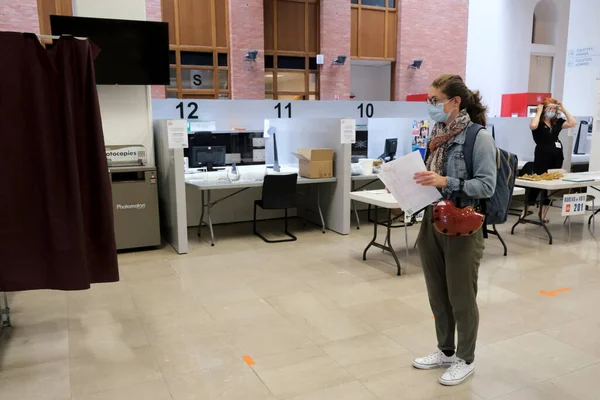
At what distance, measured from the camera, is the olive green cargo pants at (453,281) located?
2297 millimetres

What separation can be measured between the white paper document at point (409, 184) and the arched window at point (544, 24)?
532 inches

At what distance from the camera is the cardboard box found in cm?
552

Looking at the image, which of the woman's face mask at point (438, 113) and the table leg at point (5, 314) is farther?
the table leg at point (5, 314)

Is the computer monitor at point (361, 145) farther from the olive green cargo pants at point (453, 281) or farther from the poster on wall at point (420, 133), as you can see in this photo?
the olive green cargo pants at point (453, 281)

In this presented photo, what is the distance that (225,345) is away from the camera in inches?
118

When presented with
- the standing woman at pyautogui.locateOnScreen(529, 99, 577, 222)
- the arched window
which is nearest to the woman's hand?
the standing woman at pyautogui.locateOnScreen(529, 99, 577, 222)

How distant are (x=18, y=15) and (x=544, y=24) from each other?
13.0 metres

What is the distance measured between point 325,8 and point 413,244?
8.00 metres

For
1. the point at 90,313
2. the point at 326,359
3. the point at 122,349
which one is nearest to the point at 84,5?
the point at 90,313

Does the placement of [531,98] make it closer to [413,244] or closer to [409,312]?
[413,244]

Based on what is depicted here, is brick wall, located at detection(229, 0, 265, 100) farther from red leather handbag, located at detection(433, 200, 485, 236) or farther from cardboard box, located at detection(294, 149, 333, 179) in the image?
red leather handbag, located at detection(433, 200, 485, 236)

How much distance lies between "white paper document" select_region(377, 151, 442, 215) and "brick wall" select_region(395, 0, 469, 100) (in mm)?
10723

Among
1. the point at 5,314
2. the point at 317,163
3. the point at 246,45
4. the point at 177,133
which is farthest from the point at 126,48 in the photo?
the point at 246,45

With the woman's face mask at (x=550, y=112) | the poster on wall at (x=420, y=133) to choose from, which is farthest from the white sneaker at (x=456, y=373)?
the poster on wall at (x=420, y=133)
